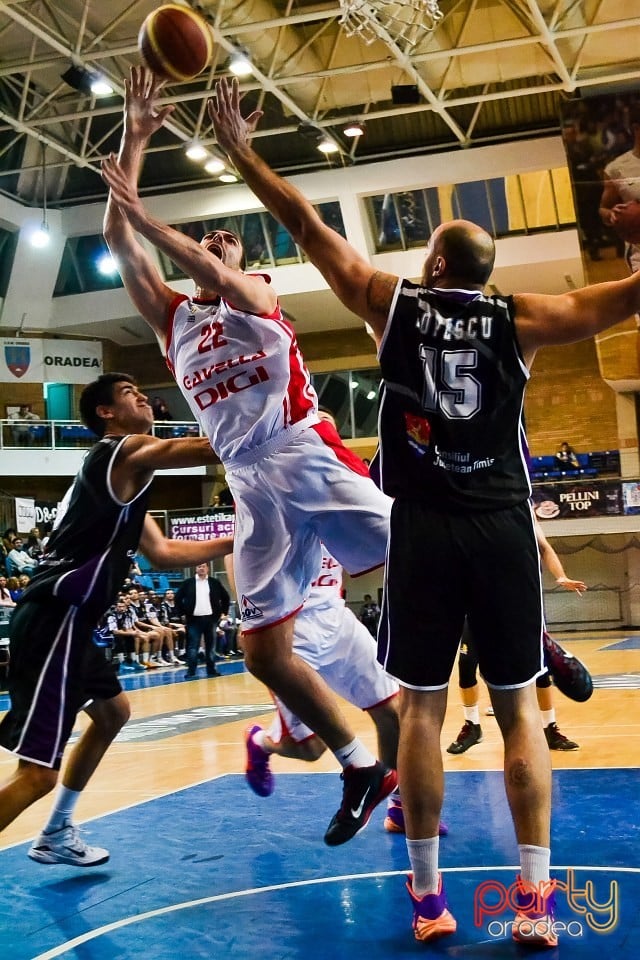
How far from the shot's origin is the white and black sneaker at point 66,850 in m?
4.35

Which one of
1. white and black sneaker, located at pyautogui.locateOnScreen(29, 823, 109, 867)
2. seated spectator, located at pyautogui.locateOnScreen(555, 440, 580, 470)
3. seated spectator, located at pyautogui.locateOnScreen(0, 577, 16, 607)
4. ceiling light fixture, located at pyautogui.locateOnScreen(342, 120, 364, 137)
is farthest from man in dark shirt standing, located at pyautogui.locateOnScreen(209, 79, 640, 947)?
seated spectator, located at pyautogui.locateOnScreen(555, 440, 580, 470)

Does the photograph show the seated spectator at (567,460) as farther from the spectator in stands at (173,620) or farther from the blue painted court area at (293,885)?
the blue painted court area at (293,885)

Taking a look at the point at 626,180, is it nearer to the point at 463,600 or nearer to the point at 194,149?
the point at 194,149

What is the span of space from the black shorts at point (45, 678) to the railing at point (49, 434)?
77.7 feet

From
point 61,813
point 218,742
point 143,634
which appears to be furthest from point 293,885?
point 143,634

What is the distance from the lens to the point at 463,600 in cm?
335

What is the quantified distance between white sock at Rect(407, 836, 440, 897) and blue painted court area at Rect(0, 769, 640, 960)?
6.3 inches

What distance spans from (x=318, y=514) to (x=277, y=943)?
164cm

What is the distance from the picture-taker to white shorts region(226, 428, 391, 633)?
13.5 ft

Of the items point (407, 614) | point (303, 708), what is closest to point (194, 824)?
point (303, 708)

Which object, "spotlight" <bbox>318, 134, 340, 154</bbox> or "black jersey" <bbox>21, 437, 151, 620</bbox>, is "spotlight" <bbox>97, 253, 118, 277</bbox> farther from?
"black jersey" <bbox>21, 437, 151, 620</bbox>

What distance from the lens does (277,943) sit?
320 cm

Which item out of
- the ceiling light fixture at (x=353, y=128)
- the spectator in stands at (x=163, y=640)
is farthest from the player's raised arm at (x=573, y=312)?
the ceiling light fixture at (x=353, y=128)

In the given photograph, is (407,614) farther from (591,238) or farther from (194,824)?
(591,238)
